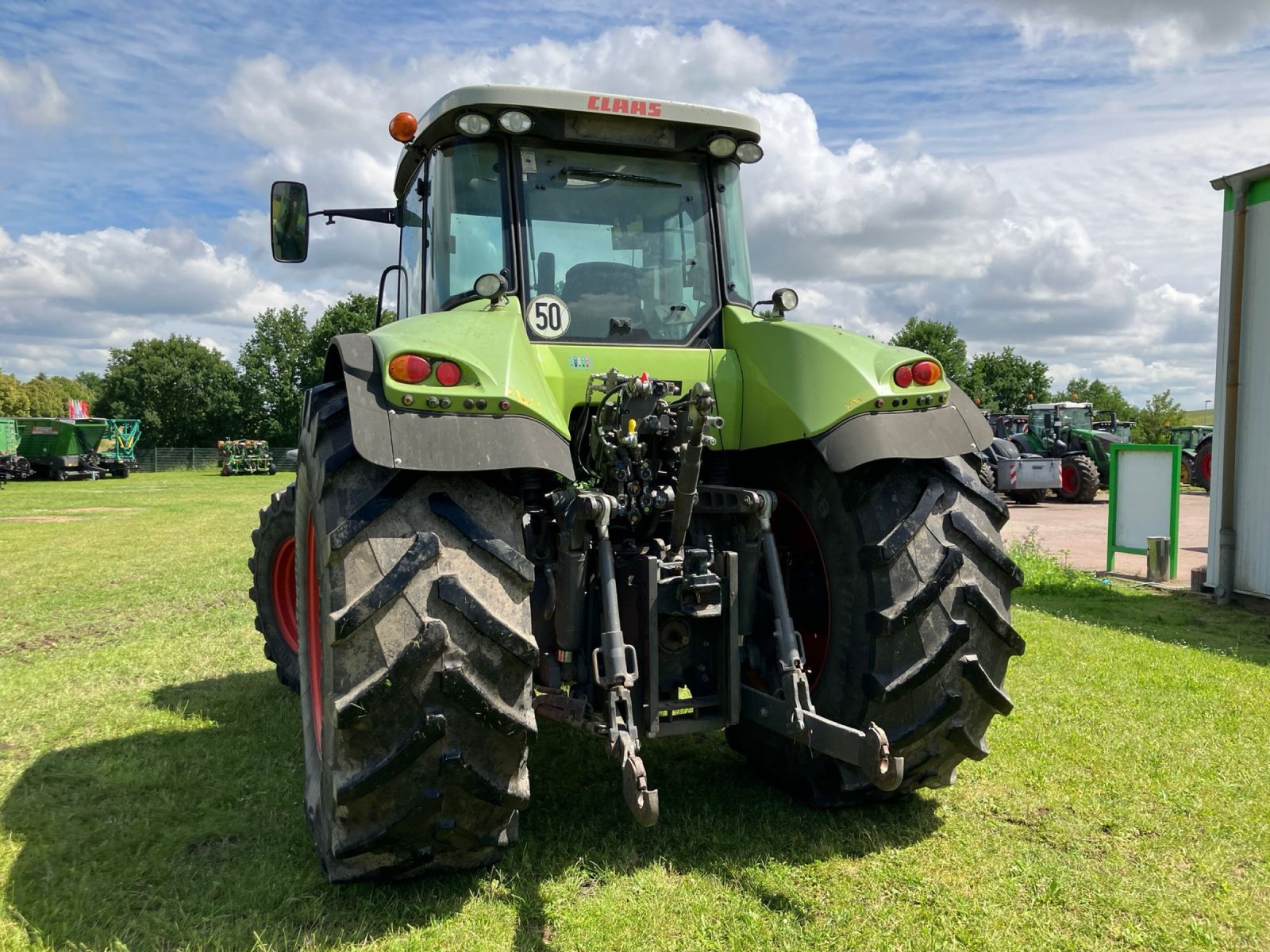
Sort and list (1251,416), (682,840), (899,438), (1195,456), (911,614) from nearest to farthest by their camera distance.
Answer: (911,614) < (899,438) < (682,840) < (1251,416) < (1195,456)

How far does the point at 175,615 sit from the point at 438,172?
580 centimetres

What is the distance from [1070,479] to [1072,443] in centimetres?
227

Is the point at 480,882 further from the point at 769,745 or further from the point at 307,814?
the point at 769,745

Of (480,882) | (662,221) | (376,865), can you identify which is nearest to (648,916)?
(480,882)

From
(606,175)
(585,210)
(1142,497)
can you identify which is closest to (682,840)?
(585,210)

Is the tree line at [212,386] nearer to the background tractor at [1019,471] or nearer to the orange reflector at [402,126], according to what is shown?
the background tractor at [1019,471]

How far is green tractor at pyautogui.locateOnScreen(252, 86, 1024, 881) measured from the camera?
296 centimetres

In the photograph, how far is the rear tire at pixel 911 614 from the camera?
3482 mm

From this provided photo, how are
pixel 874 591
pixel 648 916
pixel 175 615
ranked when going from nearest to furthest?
pixel 648 916 → pixel 874 591 → pixel 175 615

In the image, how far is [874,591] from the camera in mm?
3527

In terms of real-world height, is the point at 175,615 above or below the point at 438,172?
below

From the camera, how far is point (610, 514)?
334 cm

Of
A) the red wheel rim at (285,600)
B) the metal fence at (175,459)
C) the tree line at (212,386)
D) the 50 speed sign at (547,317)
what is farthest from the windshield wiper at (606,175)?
the tree line at (212,386)

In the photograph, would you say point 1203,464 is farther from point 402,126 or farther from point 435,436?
point 435,436
